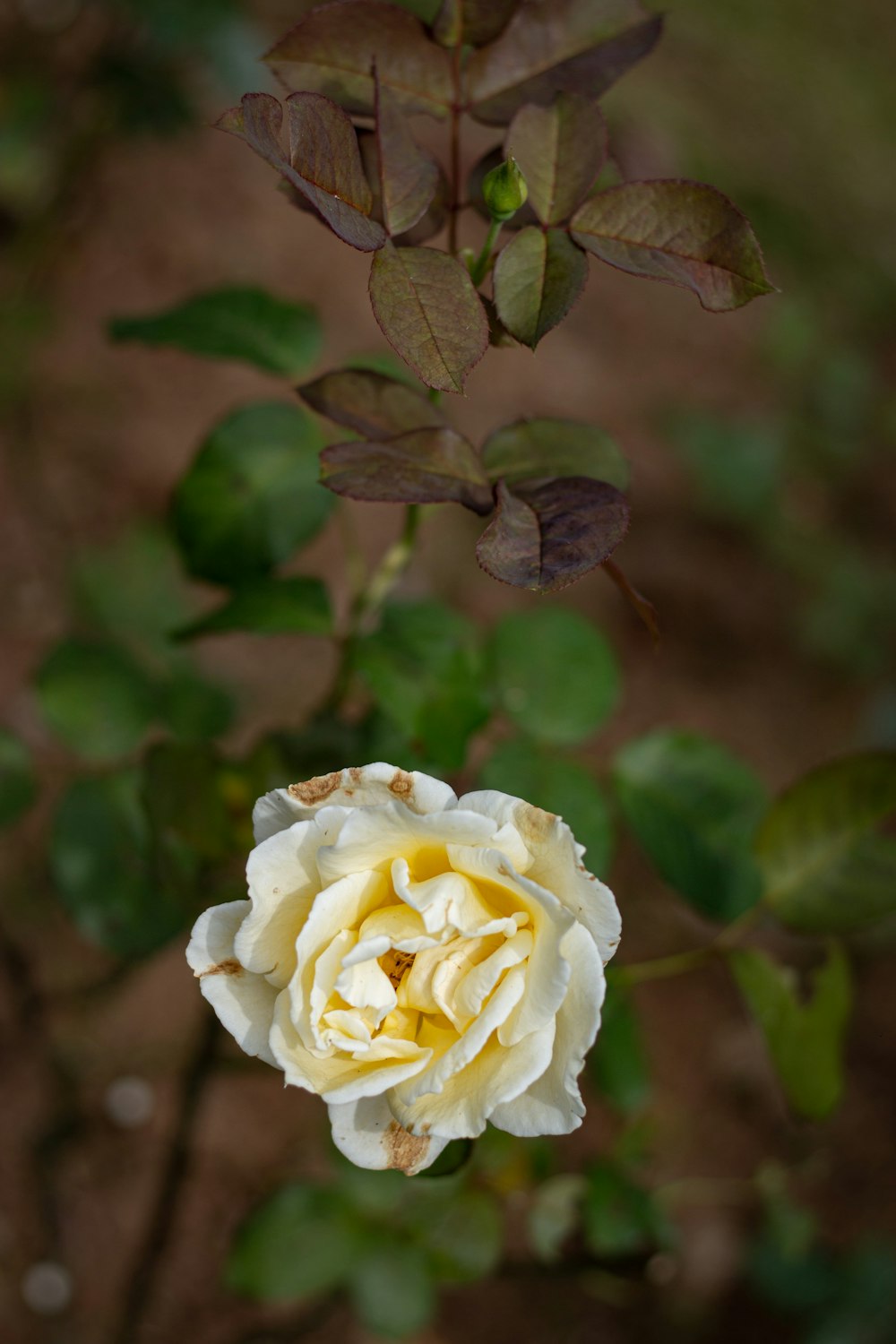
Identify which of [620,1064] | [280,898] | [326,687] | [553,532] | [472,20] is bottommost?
[326,687]

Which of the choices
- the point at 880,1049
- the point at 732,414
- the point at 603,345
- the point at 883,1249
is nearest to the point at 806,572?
the point at 732,414

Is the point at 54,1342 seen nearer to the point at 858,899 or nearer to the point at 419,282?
the point at 858,899

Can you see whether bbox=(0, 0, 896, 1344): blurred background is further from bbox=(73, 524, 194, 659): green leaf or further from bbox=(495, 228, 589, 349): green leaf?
bbox=(495, 228, 589, 349): green leaf

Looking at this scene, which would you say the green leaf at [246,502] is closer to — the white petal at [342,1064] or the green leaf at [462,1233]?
the white petal at [342,1064]

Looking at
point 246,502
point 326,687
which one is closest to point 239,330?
point 246,502

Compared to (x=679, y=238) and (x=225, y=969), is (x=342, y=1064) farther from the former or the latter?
(x=679, y=238)

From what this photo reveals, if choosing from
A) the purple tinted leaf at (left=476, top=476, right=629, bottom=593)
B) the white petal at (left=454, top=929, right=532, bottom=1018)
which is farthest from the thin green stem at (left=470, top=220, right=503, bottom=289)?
the white petal at (left=454, top=929, right=532, bottom=1018)

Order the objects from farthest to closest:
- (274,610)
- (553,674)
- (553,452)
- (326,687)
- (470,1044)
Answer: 1. (326,687)
2. (553,674)
3. (274,610)
4. (553,452)
5. (470,1044)
